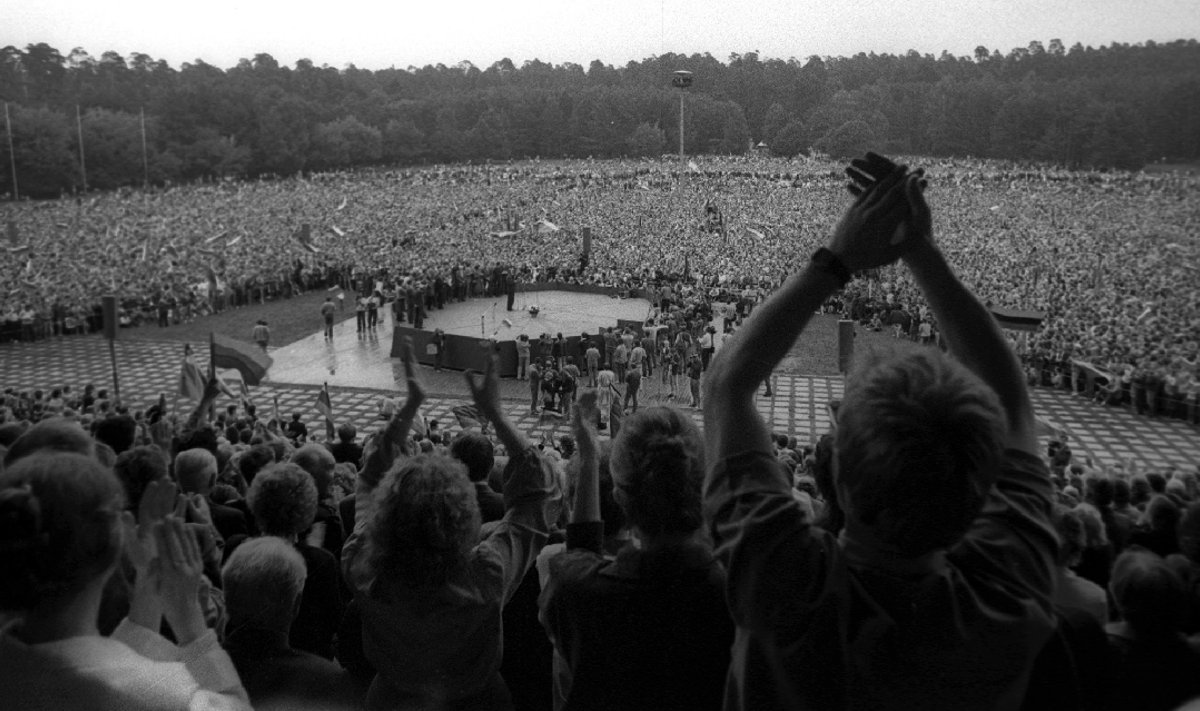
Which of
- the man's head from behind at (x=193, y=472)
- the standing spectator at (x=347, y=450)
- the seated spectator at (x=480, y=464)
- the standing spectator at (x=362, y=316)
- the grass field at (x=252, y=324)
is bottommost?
the grass field at (x=252, y=324)

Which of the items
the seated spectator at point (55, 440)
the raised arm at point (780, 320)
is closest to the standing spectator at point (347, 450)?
the seated spectator at point (55, 440)

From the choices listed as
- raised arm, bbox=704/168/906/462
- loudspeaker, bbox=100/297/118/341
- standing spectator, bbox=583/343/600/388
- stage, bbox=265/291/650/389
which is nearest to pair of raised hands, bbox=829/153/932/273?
raised arm, bbox=704/168/906/462

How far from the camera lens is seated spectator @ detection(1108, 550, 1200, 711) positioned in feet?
9.21

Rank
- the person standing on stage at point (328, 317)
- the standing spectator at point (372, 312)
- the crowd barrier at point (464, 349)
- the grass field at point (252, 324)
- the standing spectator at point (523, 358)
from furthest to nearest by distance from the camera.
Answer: the standing spectator at point (372, 312) → the grass field at point (252, 324) → the person standing on stage at point (328, 317) → the crowd barrier at point (464, 349) → the standing spectator at point (523, 358)

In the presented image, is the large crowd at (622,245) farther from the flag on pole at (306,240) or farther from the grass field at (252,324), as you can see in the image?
the grass field at (252,324)

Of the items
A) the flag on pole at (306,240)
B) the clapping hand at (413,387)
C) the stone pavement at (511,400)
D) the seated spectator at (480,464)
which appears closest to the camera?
the clapping hand at (413,387)

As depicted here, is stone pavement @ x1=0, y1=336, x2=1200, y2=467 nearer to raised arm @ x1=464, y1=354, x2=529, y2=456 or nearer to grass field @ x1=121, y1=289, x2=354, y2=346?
grass field @ x1=121, y1=289, x2=354, y2=346

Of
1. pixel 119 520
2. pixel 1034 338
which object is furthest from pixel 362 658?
pixel 1034 338

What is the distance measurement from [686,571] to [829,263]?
2.87 feet

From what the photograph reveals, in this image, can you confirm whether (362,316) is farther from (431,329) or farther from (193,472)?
(193,472)

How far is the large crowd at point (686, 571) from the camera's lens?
5.13ft

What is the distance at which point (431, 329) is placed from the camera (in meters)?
27.2

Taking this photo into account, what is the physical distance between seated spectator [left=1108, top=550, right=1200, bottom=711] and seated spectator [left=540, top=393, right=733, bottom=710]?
4.75ft

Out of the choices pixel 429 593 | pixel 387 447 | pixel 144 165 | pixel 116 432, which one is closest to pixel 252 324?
pixel 116 432
